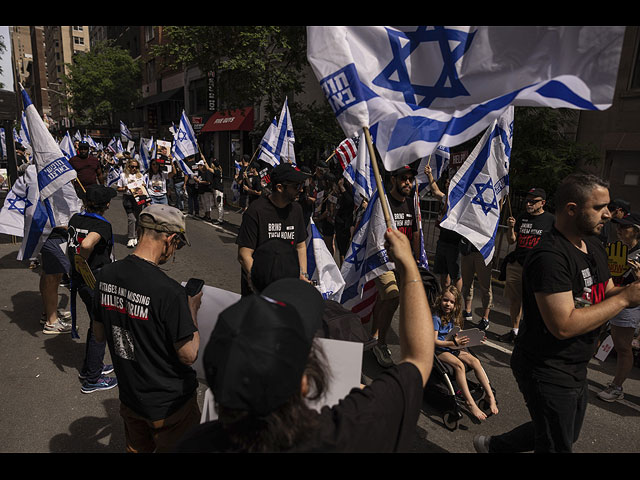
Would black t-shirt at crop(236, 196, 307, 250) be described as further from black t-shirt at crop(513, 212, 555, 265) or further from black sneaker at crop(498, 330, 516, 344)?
black sneaker at crop(498, 330, 516, 344)

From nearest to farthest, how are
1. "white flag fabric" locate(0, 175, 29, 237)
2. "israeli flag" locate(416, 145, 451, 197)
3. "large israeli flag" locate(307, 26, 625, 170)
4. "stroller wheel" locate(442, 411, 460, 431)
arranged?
"large israeli flag" locate(307, 26, 625, 170) → "stroller wheel" locate(442, 411, 460, 431) → "israeli flag" locate(416, 145, 451, 197) → "white flag fabric" locate(0, 175, 29, 237)

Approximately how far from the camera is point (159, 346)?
7.73 ft

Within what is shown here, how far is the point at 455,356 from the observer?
406 centimetres

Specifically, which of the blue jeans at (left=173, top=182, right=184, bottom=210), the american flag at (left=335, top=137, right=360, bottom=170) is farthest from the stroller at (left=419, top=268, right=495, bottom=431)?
the blue jeans at (left=173, top=182, right=184, bottom=210)

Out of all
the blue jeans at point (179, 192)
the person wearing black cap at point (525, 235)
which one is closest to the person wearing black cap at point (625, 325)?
the person wearing black cap at point (525, 235)

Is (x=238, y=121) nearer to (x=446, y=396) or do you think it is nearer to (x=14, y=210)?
(x=14, y=210)

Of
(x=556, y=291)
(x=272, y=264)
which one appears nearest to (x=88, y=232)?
(x=272, y=264)

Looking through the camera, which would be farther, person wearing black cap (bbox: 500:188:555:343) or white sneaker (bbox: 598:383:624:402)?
person wearing black cap (bbox: 500:188:555:343)

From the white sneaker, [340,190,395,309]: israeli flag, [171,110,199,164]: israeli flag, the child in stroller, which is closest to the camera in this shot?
the child in stroller

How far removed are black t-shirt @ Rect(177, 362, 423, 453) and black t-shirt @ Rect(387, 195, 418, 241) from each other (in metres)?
3.54

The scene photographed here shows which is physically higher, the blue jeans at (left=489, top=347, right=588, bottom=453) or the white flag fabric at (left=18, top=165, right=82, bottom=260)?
the white flag fabric at (left=18, top=165, right=82, bottom=260)

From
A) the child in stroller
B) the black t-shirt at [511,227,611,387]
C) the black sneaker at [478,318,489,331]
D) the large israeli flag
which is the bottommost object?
the black sneaker at [478,318,489,331]

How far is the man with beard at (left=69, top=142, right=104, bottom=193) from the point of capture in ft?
29.9
